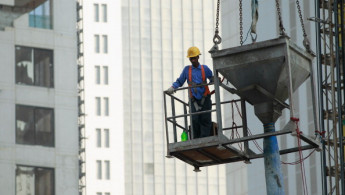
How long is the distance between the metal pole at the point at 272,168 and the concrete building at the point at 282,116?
6313cm

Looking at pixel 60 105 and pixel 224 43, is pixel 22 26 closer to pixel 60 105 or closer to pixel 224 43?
pixel 60 105

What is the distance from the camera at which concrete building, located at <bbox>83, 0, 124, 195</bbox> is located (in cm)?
12875

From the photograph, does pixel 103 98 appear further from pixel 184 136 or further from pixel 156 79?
pixel 184 136

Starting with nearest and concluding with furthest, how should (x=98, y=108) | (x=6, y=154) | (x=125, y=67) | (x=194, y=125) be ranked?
(x=194, y=125) → (x=6, y=154) → (x=98, y=108) → (x=125, y=67)

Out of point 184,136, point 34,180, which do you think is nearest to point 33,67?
point 34,180

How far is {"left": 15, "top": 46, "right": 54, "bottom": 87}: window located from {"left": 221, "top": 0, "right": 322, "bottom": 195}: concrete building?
30085 mm

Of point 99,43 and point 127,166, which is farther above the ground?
point 99,43

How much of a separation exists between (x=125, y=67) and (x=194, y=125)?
118516 millimetres

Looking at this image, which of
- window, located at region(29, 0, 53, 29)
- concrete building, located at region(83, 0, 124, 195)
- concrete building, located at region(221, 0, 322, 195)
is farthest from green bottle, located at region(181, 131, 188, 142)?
concrete building, located at region(83, 0, 124, 195)

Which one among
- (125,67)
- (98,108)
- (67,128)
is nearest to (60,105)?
(67,128)

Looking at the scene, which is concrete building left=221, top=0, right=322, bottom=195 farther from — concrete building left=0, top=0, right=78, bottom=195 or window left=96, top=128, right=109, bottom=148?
concrete building left=0, top=0, right=78, bottom=195

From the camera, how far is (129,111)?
138 metres

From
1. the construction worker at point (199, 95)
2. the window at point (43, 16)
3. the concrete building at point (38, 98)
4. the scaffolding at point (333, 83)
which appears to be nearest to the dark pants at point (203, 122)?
the construction worker at point (199, 95)

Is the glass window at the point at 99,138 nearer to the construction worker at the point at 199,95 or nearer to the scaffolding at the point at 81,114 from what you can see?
the scaffolding at the point at 81,114
